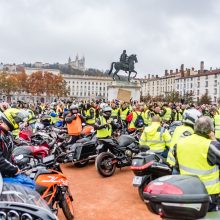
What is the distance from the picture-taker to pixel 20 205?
3.47 m

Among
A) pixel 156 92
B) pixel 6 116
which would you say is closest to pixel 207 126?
pixel 6 116

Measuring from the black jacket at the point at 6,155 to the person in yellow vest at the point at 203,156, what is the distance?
188 centimetres

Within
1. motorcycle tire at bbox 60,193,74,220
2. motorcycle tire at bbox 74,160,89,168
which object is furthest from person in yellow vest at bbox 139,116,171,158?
motorcycle tire at bbox 74,160,89,168

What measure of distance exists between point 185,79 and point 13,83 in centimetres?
5438

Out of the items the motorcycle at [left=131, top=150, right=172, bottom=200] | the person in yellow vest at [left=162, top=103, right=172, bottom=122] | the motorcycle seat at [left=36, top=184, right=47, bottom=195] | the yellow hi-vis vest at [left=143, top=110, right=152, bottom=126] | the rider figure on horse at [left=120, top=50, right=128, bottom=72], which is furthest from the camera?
the rider figure on horse at [left=120, top=50, right=128, bottom=72]

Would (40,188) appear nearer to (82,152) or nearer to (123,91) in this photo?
(82,152)

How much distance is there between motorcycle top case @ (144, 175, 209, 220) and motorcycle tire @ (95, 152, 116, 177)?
19.4 feet

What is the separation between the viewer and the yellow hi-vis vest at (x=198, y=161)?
3.85 meters

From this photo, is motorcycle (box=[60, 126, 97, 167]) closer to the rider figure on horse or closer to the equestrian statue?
the equestrian statue

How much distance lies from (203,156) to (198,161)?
83 mm

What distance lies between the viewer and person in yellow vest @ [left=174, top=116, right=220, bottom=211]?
381cm

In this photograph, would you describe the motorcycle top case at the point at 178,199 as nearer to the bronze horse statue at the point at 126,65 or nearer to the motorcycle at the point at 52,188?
the motorcycle at the point at 52,188

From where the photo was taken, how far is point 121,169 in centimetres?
989

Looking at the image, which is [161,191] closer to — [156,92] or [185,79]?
[185,79]
